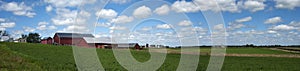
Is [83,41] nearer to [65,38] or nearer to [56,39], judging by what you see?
[65,38]

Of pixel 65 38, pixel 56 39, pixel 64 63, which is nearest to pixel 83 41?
pixel 65 38

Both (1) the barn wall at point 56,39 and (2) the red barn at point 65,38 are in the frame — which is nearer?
(2) the red barn at point 65,38

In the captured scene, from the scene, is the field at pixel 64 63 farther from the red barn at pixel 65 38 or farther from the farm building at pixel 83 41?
the red barn at pixel 65 38

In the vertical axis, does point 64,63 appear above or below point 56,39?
below

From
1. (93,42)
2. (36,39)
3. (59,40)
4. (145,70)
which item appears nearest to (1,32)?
(59,40)

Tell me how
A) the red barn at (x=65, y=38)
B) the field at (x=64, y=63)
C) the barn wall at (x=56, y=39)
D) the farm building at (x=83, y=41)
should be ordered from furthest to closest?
1. the barn wall at (x=56, y=39)
2. the red barn at (x=65, y=38)
3. the farm building at (x=83, y=41)
4. the field at (x=64, y=63)

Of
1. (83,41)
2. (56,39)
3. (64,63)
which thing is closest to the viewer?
(64,63)

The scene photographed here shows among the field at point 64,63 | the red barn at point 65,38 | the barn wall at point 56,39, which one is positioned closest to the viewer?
the field at point 64,63

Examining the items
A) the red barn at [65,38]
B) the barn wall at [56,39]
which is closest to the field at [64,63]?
the red barn at [65,38]

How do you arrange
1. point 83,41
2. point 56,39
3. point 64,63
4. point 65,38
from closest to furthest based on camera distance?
point 64,63, point 83,41, point 65,38, point 56,39

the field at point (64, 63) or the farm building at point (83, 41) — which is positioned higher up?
the farm building at point (83, 41)

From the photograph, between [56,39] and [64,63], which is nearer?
[64,63]

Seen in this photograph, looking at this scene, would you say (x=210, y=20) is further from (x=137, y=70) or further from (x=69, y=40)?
(x=69, y=40)

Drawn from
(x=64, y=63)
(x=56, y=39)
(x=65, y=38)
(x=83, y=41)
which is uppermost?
(x=65, y=38)
